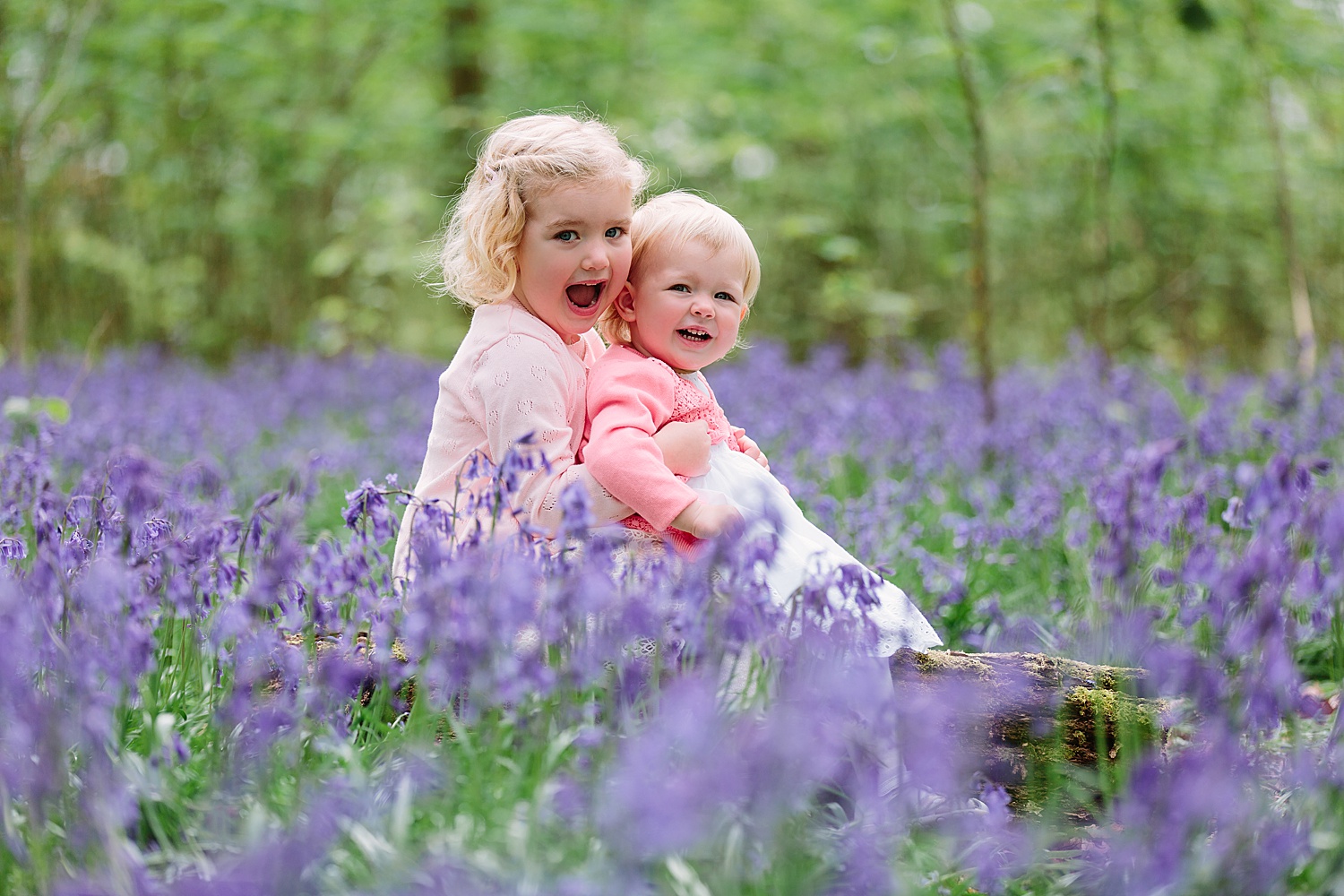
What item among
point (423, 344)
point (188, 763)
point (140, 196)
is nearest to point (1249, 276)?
point (423, 344)

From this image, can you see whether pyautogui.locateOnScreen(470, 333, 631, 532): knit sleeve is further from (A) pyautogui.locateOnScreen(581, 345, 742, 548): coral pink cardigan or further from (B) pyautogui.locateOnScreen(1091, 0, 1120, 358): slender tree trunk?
(B) pyautogui.locateOnScreen(1091, 0, 1120, 358): slender tree trunk

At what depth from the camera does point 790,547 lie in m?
2.58

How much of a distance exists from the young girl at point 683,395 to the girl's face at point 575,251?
91mm

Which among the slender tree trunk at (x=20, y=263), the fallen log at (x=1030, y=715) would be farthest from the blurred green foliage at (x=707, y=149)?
the fallen log at (x=1030, y=715)

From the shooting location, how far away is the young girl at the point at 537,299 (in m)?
2.61

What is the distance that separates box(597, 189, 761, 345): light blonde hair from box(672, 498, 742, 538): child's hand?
0.62 metres

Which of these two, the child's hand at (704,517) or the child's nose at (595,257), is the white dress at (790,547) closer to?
the child's hand at (704,517)

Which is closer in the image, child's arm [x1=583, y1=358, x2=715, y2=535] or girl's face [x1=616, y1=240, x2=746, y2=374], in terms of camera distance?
child's arm [x1=583, y1=358, x2=715, y2=535]

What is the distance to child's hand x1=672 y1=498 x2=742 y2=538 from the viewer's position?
245 centimetres

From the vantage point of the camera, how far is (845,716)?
1979 mm

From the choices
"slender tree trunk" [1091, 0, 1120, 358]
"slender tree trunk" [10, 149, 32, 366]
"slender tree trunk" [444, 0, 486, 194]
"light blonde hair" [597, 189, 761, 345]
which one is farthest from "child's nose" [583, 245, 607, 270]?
"slender tree trunk" [444, 0, 486, 194]

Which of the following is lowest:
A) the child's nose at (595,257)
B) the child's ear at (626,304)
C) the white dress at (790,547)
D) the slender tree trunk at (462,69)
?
the white dress at (790,547)

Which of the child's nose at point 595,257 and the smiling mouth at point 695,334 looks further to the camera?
the smiling mouth at point 695,334

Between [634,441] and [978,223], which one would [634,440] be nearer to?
[634,441]
